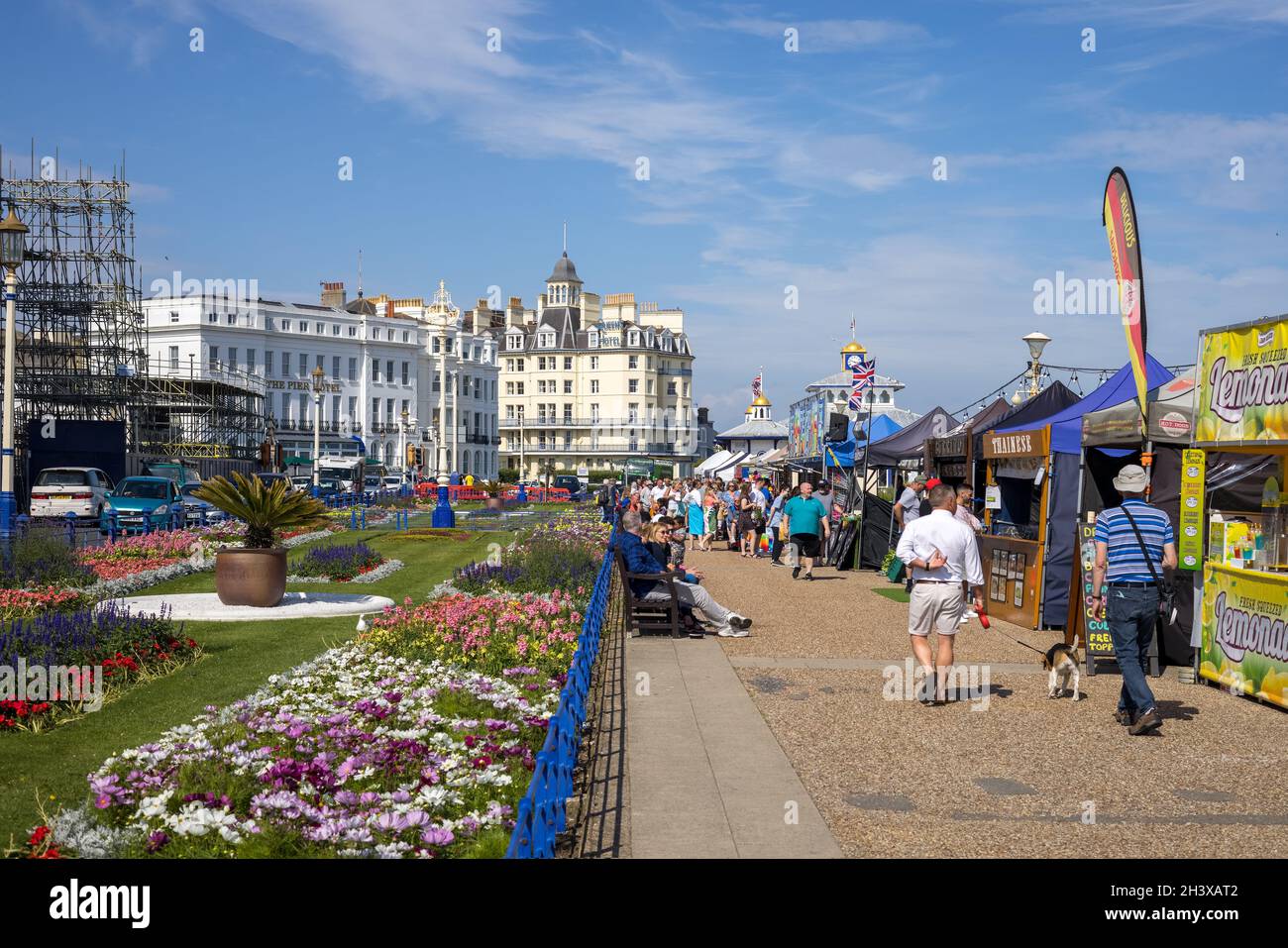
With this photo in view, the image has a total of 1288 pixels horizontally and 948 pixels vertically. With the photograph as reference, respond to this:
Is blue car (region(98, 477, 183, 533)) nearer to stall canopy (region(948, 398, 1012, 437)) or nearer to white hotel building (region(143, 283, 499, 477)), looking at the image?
stall canopy (region(948, 398, 1012, 437))

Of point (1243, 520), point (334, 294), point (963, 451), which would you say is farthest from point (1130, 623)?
point (334, 294)

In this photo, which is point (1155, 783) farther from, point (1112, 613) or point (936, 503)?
point (936, 503)

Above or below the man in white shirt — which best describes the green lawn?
below

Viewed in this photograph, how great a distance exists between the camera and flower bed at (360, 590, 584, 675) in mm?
11719

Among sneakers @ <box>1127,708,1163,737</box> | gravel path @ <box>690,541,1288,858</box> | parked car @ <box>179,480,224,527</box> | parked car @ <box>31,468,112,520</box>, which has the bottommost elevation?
gravel path @ <box>690,541,1288,858</box>

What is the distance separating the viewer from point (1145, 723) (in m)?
9.82

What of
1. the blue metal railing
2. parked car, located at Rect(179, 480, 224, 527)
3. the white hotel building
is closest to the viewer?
the blue metal railing

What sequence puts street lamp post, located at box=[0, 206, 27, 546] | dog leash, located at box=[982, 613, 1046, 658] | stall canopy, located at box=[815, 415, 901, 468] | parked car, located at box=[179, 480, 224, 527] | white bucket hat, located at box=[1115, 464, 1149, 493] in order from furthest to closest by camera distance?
parked car, located at box=[179, 480, 224, 527], stall canopy, located at box=[815, 415, 901, 468], street lamp post, located at box=[0, 206, 27, 546], dog leash, located at box=[982, 613, 1046, 658], white bucket hat, located at box=[1115, 464, 1149, 493]

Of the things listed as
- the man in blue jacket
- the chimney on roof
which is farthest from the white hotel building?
the man in blue jacket

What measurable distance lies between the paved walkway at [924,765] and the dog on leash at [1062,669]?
0.17 metres

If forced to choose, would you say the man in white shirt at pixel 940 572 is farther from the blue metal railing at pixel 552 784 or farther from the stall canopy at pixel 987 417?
the stall canopy at pixel 987 417

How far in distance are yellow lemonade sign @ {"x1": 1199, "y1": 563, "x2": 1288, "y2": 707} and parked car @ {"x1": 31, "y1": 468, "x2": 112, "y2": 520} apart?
26921 mm
